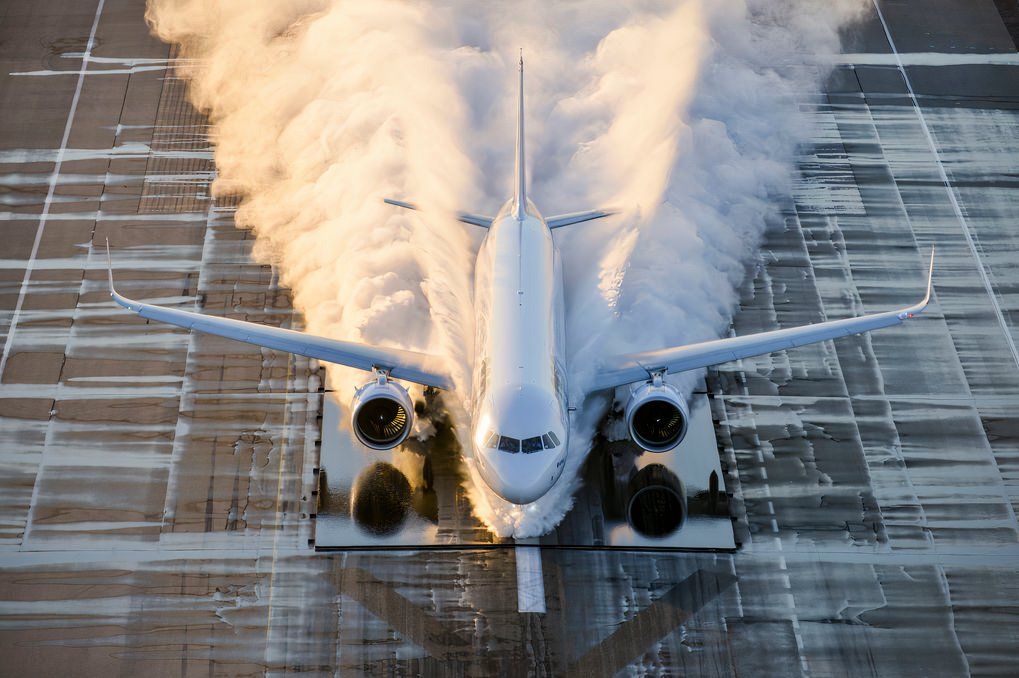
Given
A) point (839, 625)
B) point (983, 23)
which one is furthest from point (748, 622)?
point (983, 23)

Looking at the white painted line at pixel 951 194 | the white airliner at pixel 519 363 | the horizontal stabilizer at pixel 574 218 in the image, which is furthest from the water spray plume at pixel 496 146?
the white painted line at pixel 951 194

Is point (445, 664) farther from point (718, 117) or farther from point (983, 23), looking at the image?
point (983, 23)

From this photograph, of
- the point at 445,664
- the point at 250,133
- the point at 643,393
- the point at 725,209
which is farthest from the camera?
the point at 250,133

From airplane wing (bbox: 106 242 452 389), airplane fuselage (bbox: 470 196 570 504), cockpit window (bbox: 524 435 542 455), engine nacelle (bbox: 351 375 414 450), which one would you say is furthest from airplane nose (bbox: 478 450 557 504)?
airplane wing (bbox: 106 242 452 389)

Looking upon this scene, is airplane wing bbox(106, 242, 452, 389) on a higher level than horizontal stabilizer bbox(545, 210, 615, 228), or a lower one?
lower

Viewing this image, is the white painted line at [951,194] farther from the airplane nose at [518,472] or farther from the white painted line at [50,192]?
the white painted line at [50,192]

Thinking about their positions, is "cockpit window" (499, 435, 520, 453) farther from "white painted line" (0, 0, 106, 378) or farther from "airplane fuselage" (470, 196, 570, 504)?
"white painted line" (0, 0, 106, 378)
